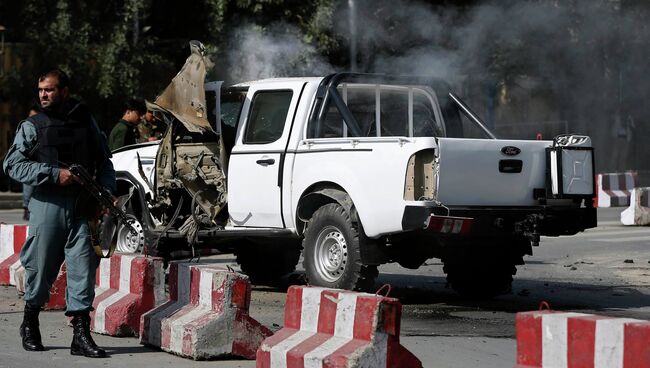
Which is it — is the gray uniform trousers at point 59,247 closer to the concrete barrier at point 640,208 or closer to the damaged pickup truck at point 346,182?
the damaged pickup truck at point 346,182

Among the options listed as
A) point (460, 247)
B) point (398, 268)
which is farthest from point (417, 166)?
point (398, 268)

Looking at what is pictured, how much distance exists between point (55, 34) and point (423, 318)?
883 inches

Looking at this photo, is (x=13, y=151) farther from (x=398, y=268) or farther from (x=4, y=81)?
(x=4, y=81)

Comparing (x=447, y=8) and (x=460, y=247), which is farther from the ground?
(x=447, y=8)

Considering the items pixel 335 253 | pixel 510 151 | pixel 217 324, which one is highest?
pixel 510 151

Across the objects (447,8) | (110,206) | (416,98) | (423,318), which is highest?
(447,8)

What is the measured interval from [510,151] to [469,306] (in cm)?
145

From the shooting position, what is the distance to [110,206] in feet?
28.1

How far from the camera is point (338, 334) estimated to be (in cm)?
729

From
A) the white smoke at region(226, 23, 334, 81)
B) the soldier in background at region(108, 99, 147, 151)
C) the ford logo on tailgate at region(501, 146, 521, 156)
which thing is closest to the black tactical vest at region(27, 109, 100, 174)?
the ford logo on tailgate at region(501, 146, 521, 156)

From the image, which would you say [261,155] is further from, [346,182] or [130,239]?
[130,239]

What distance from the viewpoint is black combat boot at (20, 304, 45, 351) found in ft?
28.4

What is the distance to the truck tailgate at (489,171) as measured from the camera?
10.5 meters

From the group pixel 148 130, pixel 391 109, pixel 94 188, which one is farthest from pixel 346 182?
pixel 148 130
